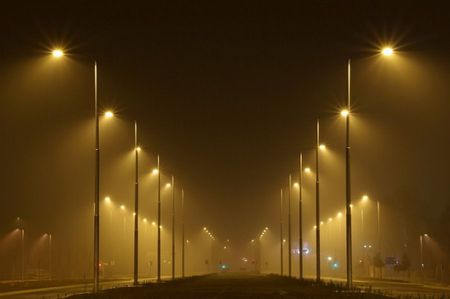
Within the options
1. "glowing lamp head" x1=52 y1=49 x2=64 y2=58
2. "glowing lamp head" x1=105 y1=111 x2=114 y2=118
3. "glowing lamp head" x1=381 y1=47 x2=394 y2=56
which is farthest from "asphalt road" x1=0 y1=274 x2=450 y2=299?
"glowing lamp head" x1=52 y1=49 x2=64 y2=58

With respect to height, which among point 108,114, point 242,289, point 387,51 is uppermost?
point 387,51

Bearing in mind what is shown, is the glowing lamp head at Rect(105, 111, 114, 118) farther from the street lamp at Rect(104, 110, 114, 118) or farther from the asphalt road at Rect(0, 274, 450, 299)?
the asphalt road at Rect(0, 274, 450, 299)

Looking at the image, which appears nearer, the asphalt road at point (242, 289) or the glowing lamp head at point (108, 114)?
the asphalt road at point (242, 289)

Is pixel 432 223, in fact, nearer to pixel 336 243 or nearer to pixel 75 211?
pixel 336 243

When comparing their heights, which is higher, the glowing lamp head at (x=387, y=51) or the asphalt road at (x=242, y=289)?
the glowing lamp head at (x=387, y=51)

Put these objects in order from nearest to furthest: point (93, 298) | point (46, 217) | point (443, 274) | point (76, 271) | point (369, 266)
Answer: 1. point (93, 298)
2. point (443, 274)
3. point (369, 266)
4. point (76, 271)
5. point (46, 217)

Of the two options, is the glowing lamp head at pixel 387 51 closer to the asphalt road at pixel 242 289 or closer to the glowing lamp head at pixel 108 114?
the asphalt road at pixel 242 289

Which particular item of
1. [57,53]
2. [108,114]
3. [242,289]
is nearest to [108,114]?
[108,114]

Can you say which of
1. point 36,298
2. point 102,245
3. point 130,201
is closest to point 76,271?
point 130,201

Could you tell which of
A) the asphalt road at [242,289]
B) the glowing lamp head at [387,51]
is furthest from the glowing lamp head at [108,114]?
the glowing lamp head at [387,51]

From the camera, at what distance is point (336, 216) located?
166375 millimetres

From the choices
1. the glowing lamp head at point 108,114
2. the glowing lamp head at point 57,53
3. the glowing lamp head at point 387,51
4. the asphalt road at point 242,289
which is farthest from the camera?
the glowing lamp head at point 108,114

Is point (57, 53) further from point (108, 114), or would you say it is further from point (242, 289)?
point (242, 289)

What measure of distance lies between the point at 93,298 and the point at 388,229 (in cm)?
14772
